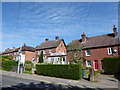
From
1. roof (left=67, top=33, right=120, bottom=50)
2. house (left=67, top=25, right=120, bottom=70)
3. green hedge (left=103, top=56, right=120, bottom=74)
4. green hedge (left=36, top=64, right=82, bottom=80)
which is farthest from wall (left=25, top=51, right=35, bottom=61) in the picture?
green hedge (left=103, top=56, right=120, bottom=74)

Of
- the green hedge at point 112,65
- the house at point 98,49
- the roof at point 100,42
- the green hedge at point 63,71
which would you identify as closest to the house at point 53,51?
the house at point 98,49

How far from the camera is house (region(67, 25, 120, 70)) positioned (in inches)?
862

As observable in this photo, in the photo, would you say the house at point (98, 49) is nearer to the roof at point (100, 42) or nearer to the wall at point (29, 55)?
the roof at point (100, 42)

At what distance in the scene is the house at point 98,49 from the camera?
2190 centimetres

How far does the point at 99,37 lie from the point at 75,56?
10482 millimetres

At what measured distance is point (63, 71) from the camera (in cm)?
Result: 1513

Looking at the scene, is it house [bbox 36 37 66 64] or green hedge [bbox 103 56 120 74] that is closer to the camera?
green hedge [bbox 103 56 120 74]

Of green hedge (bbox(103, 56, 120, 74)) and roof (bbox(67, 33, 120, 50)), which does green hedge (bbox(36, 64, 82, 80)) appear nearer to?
green hedge (bbox(103, 56, 120, 74))

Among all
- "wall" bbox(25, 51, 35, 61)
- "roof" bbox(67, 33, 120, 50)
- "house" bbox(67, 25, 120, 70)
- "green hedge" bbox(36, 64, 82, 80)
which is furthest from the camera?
"wall" bbox(25, 51, 35, 61)

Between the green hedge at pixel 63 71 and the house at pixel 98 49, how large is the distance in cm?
617

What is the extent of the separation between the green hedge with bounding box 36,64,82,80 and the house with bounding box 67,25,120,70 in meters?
6.17

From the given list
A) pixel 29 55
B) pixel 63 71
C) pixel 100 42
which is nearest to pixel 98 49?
pixel 100 42

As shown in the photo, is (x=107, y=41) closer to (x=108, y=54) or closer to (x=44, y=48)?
(x=108, y=54)

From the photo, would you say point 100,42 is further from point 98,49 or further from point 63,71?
point 63,71
